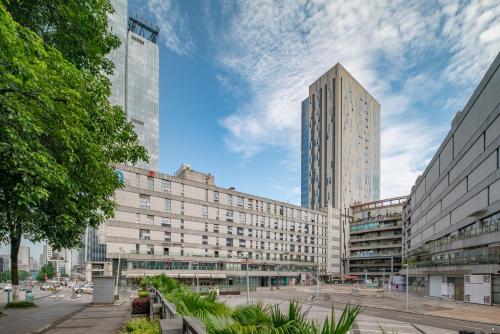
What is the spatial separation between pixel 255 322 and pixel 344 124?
137526mm

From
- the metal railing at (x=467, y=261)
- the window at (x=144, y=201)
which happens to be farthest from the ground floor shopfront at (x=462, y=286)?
the window at (x=144, y=201)

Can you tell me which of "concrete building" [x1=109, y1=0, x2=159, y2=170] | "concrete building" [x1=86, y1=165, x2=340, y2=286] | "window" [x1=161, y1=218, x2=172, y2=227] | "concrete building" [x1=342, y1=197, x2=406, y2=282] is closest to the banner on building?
"concrete building" [x1=86, y1=165, x2=340, y2=286]

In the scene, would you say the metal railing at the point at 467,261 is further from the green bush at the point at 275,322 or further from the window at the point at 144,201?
the window at the point at 144,201

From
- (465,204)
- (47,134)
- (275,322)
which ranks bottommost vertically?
(275,322)

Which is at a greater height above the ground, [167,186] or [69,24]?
[69,24]

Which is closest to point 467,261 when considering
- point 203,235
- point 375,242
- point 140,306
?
point 140,306

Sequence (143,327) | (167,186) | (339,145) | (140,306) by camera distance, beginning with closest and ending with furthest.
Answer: (143,327) → (140,306) → (167,186) → (339,145)

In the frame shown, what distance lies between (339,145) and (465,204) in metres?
90.3

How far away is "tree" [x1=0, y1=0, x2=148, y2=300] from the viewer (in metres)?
7.62

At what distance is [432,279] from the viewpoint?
5694 cm

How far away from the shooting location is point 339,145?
134 m

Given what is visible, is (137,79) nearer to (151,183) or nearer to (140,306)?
(151,183)

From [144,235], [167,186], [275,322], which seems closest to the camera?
[275,322]

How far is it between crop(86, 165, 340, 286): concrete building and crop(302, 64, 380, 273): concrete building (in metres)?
26.8
